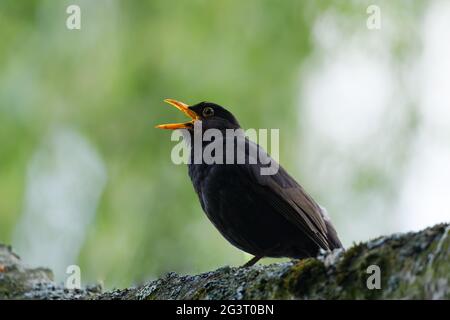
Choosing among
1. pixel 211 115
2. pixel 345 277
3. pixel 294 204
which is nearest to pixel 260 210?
pixel 294 204

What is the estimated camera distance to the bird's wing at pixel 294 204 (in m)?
5.02

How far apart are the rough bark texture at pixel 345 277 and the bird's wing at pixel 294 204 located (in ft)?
4.45

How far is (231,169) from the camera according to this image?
210 inches

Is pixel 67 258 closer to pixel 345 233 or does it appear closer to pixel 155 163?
pixel 155 163

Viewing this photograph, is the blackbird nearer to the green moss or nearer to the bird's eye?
the bird's eye

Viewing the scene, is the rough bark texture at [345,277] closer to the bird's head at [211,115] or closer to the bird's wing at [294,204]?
the bird's wing at [294,204]

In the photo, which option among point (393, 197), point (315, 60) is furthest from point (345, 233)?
point (315, 60)

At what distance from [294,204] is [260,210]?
0.88ft

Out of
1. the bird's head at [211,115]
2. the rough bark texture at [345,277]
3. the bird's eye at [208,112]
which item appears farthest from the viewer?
the bird's eye at [208,112]

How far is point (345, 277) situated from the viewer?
2988 millimetres

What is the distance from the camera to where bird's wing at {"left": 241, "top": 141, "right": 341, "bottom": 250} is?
5.02 meters

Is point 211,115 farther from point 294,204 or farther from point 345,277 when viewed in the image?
point 345,277

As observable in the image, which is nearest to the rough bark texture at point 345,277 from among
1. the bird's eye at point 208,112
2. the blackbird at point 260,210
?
the blackbird at point 260,210

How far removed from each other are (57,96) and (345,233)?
4.00 meters
